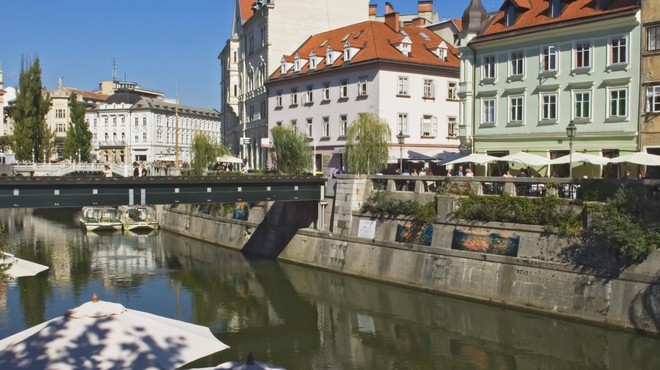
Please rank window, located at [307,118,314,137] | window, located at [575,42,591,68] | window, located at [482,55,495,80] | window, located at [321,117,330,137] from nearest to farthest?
window, located at [575,42,591,68]
window, located at [482,55,495,80]
window, located at [321,117,330,137]
window, located at [307,118,314,137]

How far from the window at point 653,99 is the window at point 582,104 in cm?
323

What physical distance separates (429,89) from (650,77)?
23.4 meters

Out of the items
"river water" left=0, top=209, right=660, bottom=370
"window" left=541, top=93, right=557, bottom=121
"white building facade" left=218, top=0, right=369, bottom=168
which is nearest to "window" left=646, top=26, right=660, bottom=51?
"window" left=541, top=93, right=557, bottom=121

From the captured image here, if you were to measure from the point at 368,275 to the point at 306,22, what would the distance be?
126 feet

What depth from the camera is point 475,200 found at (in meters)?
32.1

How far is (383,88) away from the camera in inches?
2112

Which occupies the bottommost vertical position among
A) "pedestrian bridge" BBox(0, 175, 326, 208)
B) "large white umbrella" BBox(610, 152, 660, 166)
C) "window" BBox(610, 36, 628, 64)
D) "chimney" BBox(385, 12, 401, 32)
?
"pedestrian bridge" BBox(0, 175, 326, 208)

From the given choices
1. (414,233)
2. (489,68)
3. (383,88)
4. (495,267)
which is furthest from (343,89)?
(495,267)

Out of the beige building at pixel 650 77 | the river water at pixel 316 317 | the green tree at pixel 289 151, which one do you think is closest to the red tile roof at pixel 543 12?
the beige building at pixel 650 77

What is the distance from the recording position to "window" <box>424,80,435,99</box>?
56.0m

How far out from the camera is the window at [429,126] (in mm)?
55928

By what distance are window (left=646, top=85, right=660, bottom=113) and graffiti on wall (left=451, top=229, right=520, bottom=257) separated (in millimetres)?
10900

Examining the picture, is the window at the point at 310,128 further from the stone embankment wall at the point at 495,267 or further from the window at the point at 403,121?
the stone embankment wall at the point at 495,267

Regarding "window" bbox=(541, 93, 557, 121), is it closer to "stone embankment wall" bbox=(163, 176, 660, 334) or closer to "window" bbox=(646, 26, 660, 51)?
"window" bbox=(646, 26, 660, 51)
